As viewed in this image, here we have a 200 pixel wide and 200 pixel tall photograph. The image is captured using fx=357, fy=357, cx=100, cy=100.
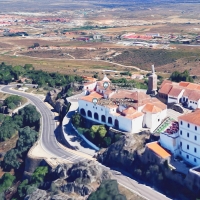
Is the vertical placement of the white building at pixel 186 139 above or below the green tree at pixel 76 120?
above

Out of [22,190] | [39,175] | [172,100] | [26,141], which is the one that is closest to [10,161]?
[26,141]

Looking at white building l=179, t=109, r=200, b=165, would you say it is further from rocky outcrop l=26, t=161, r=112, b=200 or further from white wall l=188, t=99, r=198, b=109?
white wall l=188, t=99, r=198, b=109

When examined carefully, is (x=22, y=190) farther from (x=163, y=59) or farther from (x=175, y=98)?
(x=163, y=59)

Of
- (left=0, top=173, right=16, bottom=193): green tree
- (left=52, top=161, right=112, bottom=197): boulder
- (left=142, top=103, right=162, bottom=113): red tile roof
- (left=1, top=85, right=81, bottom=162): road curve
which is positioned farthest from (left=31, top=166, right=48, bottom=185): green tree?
(left=142, top=103, right=162, bottom=113): red tile roof

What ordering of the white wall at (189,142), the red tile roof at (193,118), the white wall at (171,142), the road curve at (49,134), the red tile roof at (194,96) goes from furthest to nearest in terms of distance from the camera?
the red tile roof at (194,96), the road curve at (49,134), the white wall at (171,142), the white wall at (189,142), the red tile roof at (193,118)

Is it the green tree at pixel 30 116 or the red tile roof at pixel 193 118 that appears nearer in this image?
the red tile roof at pixel 193 118

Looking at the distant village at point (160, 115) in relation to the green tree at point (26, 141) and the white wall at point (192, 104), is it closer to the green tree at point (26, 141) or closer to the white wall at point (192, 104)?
the white wall at point (192, 104)

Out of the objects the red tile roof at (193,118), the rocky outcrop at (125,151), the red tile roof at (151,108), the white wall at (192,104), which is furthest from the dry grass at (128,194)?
the white wall at (192,104)
